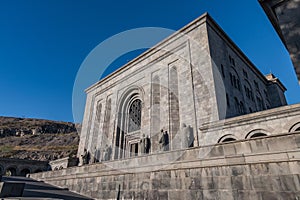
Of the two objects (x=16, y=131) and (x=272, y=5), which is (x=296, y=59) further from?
(x=16, y=131)

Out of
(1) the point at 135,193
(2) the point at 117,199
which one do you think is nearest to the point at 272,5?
(1) the point at 135,193

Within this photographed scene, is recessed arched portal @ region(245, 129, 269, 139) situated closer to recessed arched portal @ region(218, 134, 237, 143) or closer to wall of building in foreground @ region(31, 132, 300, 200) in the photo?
recessed arched portal @ region(218, 134, 237, 143)

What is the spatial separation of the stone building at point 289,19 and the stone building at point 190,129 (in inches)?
120

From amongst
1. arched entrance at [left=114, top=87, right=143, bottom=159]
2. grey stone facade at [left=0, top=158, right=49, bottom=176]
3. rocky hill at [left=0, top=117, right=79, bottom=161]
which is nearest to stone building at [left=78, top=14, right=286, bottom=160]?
arched entrance at [left=114, top=87, right=143, bottom=159]

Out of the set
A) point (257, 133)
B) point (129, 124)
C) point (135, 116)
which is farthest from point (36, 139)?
point (257, 133)

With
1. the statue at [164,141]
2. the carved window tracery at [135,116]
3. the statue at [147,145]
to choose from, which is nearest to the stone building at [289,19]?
the statue at [164,141]

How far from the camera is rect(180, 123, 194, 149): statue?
12499 mm

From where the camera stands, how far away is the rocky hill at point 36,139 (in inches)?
1874

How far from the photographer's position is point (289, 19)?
7062mm

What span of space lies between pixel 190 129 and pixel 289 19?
8.21 metres

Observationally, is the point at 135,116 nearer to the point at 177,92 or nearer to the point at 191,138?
the point at 177,92

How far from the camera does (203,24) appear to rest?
15375mm

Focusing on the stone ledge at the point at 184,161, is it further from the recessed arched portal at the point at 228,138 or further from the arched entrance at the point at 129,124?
the arched entrance at the point at 129,124

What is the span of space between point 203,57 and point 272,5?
270 inches
